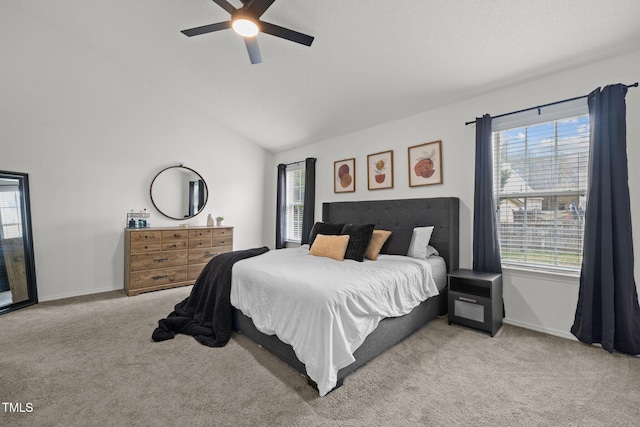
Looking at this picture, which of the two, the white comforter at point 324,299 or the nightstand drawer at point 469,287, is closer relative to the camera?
the white comforter at point 324,299

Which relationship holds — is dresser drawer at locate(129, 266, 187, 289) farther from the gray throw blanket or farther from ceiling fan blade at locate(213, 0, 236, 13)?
ceiling fan blade at locate(213, 0, 236, 13)

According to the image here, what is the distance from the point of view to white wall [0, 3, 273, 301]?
3447 millimetres

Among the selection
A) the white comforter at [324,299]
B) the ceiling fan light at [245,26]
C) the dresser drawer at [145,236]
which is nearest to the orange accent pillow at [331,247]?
the white comforter at [324,299]

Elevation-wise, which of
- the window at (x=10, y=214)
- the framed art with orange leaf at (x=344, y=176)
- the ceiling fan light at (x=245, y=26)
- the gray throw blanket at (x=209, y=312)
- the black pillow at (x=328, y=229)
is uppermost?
the ceiling fan light at (x=245, y=26)

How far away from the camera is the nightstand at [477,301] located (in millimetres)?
2639

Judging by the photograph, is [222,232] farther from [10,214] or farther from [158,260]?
[10,214]

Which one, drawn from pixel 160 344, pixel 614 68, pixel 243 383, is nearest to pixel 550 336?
pixel 614 68

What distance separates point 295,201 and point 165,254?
2.51 metres

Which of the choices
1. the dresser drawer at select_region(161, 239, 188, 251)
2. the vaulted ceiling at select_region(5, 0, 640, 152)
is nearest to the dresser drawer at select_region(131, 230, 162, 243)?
the dresser drawer at select_region(161, 239, 188, 251)

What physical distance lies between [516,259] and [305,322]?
8.20ft

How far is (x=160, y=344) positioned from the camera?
243 cm

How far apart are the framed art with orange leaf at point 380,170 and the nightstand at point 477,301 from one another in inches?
64.7

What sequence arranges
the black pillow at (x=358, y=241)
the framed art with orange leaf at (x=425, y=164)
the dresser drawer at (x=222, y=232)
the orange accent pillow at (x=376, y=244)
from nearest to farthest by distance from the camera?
1. the black pillow at (x=358, y=241)
2. the orange accent pillow at (x=376, y=244)
3. the framed art with orange leaf at (x=425, y=164)
4. the dresser drawer at (x=222, y=232)

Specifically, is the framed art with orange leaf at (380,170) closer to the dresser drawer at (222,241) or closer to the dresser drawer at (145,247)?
the dresser drawer at (222,241)
